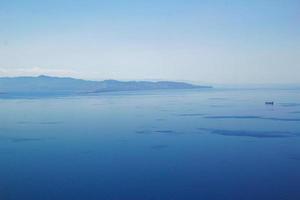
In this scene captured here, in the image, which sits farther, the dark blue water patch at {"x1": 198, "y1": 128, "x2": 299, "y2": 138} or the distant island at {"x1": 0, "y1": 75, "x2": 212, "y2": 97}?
the distant island at {"x1": 0, "y1": 75, "x2": 212, "y2": 97}

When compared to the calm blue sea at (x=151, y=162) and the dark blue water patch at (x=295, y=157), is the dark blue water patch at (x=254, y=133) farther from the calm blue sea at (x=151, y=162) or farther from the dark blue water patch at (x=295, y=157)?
the dark blue water patch at (x=295, y=157)

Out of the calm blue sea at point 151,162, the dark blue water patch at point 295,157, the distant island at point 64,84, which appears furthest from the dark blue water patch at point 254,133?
the distant island at point 64,84

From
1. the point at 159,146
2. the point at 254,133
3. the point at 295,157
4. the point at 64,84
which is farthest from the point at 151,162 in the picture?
the point at 64,84

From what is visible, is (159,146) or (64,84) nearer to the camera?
(159,146)

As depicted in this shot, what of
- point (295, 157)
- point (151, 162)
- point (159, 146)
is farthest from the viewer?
point (159, 146)

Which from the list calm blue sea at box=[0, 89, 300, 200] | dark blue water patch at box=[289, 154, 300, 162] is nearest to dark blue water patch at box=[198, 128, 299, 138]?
calm blue sea at box=[0, 89, 300, 200]

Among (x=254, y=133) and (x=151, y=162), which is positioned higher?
(x=254, y=133)

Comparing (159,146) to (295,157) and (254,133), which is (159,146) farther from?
(254,133)

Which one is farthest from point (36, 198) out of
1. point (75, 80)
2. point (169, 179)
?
point (75, 80)

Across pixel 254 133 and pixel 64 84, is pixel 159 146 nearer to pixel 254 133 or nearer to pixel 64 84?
pixel 254 133

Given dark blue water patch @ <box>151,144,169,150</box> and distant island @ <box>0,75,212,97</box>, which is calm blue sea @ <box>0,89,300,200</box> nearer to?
dark blue water patch @ <box>151,144,169,150</box>

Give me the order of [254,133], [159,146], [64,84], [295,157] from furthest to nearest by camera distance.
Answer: [64,84] → [254,133] → [159,146] → [295,157]
